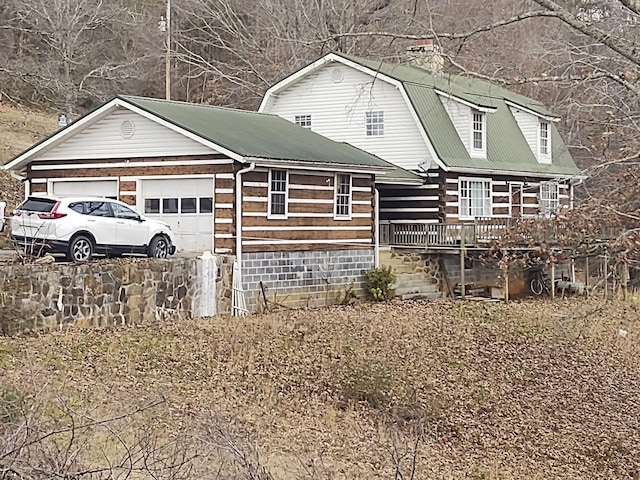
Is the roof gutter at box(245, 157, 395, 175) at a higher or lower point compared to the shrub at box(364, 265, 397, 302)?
higher

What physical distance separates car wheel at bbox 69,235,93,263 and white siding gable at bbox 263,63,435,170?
12.2 metres

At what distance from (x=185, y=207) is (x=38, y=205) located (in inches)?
189

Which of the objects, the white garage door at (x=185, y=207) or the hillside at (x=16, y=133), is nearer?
the white garage door at (x=185, y=207)

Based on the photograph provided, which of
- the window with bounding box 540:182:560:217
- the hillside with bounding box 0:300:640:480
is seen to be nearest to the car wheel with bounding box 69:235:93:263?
the hillside with bounding box 0:300:640:480

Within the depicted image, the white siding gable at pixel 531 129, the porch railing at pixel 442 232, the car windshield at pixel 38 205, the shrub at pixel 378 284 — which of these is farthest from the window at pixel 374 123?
the car windshield at pixel 38 205

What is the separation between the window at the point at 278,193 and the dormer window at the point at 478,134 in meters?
9.62

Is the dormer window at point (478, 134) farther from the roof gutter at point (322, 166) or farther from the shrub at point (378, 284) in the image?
the shrub at point (378, 284)

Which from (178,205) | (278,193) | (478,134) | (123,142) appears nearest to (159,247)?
(178,205)

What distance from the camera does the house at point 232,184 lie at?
895 inches

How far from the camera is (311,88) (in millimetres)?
31906

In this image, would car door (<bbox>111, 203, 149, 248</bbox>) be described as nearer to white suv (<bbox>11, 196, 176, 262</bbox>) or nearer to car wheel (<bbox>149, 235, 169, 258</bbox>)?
white suv (<bbox>11, 196, 176, 262</bbox>)

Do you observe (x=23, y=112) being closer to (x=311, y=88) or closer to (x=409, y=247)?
(x=311, y=88)

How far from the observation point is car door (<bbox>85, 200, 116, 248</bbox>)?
787 inches

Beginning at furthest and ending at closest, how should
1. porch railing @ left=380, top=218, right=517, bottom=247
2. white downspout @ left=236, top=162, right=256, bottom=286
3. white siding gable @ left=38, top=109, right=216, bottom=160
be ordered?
porch railing @ left=380, top=218, right=517, bottom=247
white siding gable @ left=38, top=109, right=216, bottom=160
white downspout @ left=236, top=162, right=256, bottom=286
